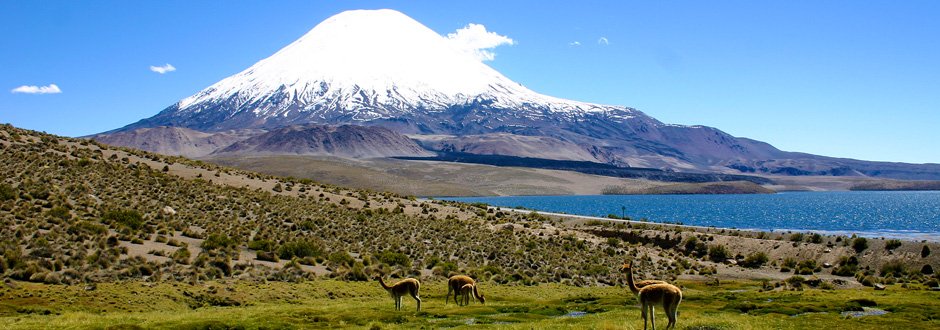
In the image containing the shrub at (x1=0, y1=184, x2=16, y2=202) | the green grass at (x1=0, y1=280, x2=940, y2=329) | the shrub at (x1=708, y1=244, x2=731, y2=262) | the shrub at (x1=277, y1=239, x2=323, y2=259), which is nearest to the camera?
the green grass at (x1=0, y1=280, x2=940, y2=329)

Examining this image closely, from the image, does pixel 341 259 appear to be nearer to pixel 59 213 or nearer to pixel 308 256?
pixel 308 256

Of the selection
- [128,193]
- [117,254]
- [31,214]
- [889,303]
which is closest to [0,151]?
[128,193]

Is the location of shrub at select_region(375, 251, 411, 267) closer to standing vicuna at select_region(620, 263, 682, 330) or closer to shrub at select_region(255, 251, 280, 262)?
shrub at select_region(255, 251, 280, 262)

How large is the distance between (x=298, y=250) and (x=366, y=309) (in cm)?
1634

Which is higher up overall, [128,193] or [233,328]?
[128,193]

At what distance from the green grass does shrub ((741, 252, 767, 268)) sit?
18.3 meters

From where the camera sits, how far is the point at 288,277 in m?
31.0

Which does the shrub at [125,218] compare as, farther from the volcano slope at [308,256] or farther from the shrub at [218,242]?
the shrub at [218,242]

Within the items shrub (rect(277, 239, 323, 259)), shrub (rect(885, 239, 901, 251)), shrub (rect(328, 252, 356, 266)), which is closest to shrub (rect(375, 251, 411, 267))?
shrub (rect(328, 252, 356, 266))

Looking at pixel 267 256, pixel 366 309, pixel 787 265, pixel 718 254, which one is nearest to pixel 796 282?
pixel 787 265

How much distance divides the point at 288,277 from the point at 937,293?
88.5ft

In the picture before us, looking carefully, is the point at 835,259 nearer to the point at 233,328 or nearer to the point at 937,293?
the point at 937,293

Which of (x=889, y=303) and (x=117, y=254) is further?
(x=117, y=254)

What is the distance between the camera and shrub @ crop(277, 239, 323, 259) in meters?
36.5
